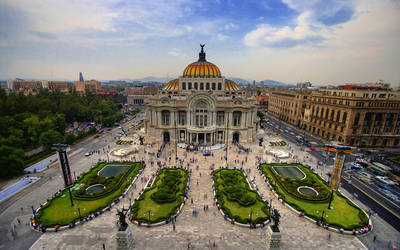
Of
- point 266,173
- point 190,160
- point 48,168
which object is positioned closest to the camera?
point 266,173

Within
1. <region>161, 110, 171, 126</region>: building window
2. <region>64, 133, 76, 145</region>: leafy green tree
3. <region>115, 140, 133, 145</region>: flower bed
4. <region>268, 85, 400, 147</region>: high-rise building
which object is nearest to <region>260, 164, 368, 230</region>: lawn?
<region>268, 85, 400, 147</region>: high-rise building

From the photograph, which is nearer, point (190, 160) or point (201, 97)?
point (190, 160)

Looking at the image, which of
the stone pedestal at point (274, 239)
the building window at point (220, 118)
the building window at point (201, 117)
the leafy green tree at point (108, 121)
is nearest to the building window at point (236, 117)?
the building window at point (220, 118)

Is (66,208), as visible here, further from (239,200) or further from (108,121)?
(108,121)

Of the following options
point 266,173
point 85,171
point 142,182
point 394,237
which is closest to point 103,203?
point 142,182

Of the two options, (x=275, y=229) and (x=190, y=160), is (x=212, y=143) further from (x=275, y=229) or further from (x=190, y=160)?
(x=275, y=229)

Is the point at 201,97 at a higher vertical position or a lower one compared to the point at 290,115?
higher

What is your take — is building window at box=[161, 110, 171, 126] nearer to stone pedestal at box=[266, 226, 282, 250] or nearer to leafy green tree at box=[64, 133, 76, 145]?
leafy green tree at box=[64, 133, 76, 145]
